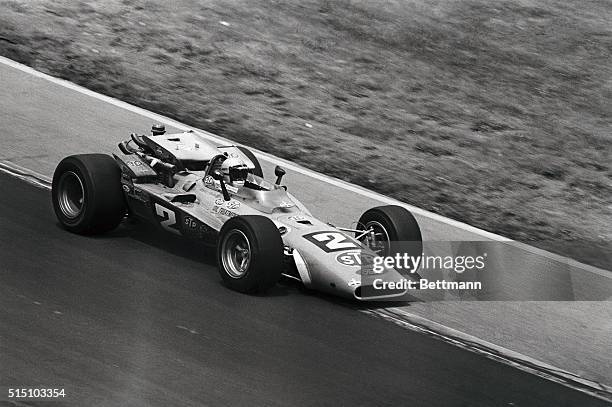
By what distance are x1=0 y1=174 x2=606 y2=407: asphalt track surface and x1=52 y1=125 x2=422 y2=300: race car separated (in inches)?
11.0

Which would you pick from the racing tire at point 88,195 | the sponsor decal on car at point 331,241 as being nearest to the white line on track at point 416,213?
the sponsor decal on car at point 331,241

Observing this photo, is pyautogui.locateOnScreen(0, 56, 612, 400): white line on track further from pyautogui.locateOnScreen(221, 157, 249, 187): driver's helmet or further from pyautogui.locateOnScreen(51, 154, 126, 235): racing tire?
pyautogui.locateOnScreen(221, 157, 249, 187): driver's helmet

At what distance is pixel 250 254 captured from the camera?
1003 centimetres

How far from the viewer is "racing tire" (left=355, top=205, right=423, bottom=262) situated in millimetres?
10867

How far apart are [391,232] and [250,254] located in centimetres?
153

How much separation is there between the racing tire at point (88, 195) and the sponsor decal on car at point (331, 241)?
6.55 ft

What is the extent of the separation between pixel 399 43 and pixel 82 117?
5.82 meters

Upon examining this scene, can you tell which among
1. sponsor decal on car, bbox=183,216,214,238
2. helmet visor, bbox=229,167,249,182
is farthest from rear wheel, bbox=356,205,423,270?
sponsor decal on car, bbox=183,216,214,238

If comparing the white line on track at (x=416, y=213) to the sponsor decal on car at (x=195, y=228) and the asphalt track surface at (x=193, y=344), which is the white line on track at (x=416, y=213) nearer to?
the asphalt track surface at (x=193, y=344)

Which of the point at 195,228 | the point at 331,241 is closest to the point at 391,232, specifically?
the point at 331,241

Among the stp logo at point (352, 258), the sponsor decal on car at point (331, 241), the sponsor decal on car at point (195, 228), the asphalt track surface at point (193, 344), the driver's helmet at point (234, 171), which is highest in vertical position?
the driver's helmet at point (234, 171)

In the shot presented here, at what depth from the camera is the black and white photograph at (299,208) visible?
362 inches

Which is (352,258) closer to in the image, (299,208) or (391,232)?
(391,232)

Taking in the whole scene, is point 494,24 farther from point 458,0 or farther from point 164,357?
point 164,357
